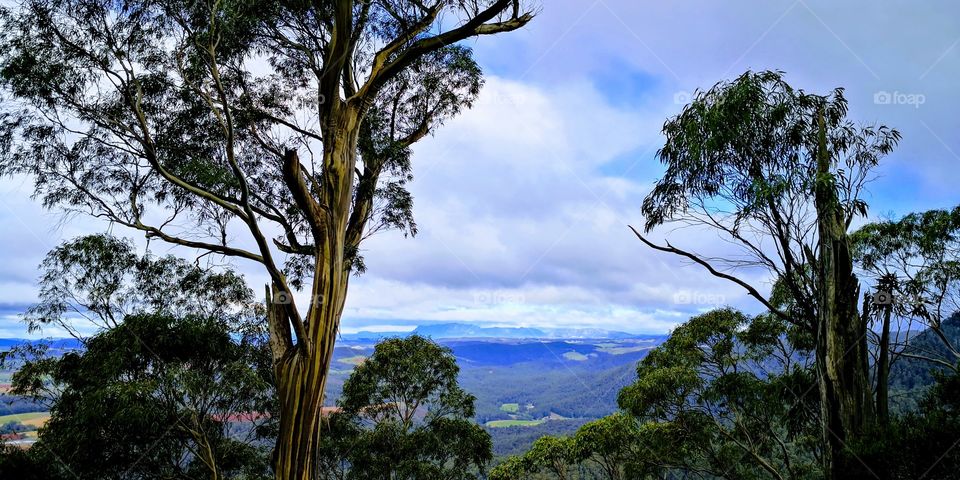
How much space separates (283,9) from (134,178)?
9.52ft

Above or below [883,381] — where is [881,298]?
above

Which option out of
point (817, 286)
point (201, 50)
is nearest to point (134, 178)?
point (201, 50)

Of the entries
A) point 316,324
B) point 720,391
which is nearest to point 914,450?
point 316,324

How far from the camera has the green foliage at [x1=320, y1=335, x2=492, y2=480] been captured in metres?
11.4

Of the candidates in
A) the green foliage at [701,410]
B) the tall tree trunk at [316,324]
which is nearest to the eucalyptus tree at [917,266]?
the green foliage at [701,410]

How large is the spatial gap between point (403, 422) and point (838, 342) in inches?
375

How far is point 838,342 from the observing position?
16.2 ft

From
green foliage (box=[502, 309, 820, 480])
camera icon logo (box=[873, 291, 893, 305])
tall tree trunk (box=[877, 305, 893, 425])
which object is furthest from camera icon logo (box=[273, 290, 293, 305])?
green foliage (box=[502, 309, 820, 480])

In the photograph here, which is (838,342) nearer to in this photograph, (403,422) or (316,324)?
(316,324)

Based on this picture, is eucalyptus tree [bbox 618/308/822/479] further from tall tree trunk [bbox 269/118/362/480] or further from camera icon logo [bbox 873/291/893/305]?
tall tree trunk [bbox 269/118/362/480]

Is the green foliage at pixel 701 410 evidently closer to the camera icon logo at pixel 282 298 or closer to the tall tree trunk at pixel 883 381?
the tall tree trunk at pixel 883 381

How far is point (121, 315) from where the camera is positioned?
8.29 meters

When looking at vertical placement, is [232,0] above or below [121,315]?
above

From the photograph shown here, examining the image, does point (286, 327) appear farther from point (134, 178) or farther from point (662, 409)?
point (662, 409)
